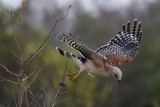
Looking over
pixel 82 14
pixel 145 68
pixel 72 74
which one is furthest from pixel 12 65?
pixel 82 14

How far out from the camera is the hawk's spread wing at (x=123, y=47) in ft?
22.4

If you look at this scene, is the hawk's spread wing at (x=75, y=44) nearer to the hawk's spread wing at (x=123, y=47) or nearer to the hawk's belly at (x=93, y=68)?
the hawk's belly at (x=93, y=68)

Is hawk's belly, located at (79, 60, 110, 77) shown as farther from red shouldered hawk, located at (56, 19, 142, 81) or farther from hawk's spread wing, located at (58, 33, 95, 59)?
hawk's spread wing, located at (58, 33, 95, 59)

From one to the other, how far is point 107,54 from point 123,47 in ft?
2.54

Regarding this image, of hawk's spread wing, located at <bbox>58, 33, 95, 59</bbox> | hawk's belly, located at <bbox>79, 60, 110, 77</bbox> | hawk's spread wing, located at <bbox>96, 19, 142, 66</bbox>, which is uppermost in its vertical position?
hawk's spread wing, located at <bbox>96, 19, 142, 66</bbox>

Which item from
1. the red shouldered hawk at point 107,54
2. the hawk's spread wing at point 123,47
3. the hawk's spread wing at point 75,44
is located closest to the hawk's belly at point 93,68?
the red shouldered hawk at point 107,54

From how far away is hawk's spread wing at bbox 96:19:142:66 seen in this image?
269 inches

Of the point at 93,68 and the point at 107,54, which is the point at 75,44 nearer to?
the point at 93,68

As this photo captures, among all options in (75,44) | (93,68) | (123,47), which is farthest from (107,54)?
(75,44)

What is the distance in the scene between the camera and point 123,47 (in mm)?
7574

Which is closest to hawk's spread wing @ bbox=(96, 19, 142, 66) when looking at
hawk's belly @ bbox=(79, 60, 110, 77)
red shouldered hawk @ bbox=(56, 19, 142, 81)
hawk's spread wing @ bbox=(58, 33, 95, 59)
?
red shouldered hawk @ bbox=(56, 19, 142, 81)

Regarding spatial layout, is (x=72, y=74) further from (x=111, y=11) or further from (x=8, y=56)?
(x=111, y=11)

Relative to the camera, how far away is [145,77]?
24000mm

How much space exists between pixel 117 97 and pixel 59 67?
8.73m
